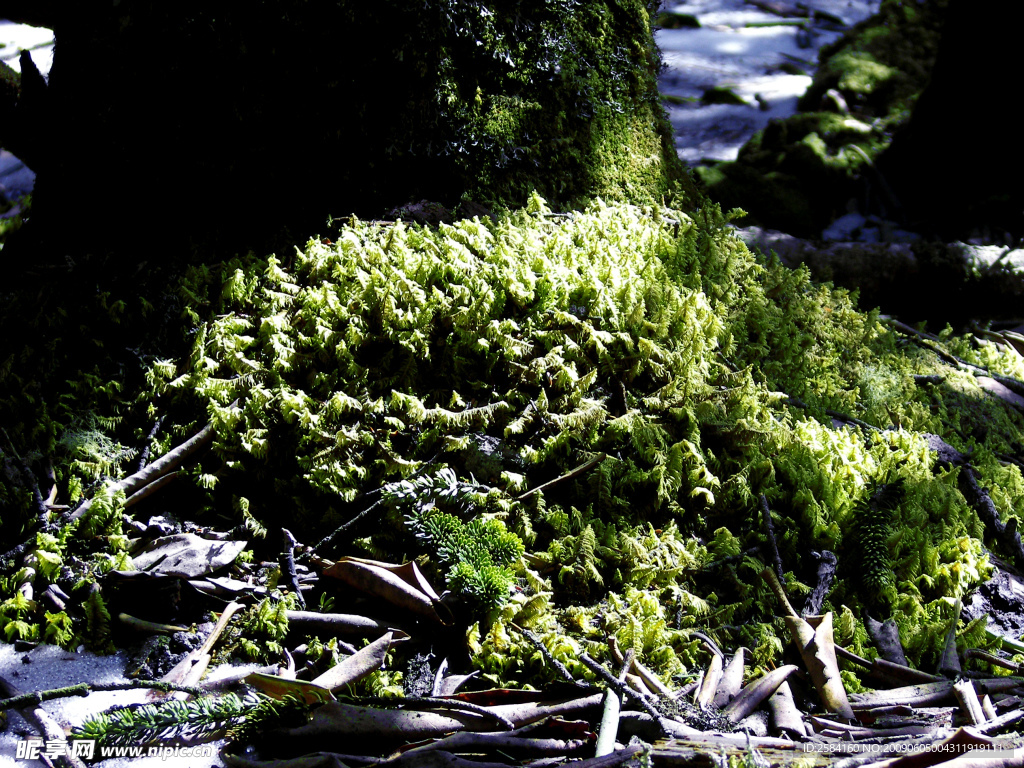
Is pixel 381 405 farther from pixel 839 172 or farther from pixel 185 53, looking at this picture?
pixel 839 172

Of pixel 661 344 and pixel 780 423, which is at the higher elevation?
pixel 661 344

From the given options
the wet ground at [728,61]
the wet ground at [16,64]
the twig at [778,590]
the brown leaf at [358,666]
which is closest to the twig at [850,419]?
the twig at [778,590]

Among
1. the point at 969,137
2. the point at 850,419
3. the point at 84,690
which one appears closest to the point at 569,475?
the point at 850,419

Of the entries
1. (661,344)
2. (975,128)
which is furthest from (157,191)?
(975,128)

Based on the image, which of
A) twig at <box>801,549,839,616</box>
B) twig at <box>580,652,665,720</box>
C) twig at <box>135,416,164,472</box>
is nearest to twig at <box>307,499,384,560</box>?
twig at <box>135,416,164,472</box>

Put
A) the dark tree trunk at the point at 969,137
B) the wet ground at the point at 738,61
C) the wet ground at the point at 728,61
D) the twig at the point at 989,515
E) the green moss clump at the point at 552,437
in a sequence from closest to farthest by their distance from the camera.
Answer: the green moss clump at the point at 552,437 < the twig at the point at 989,515 < the dark tree trunk at the point at 969,137 < the wet ground at the point at 728,61 < the wet ground at the point at 738,61

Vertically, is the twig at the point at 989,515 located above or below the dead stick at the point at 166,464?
below

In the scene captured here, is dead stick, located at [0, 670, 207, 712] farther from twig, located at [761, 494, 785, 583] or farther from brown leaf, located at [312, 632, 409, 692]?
twig, located at [761, 494, 785, 583]

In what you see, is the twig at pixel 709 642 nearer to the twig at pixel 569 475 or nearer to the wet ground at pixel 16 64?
the twig at pixel 569 475
